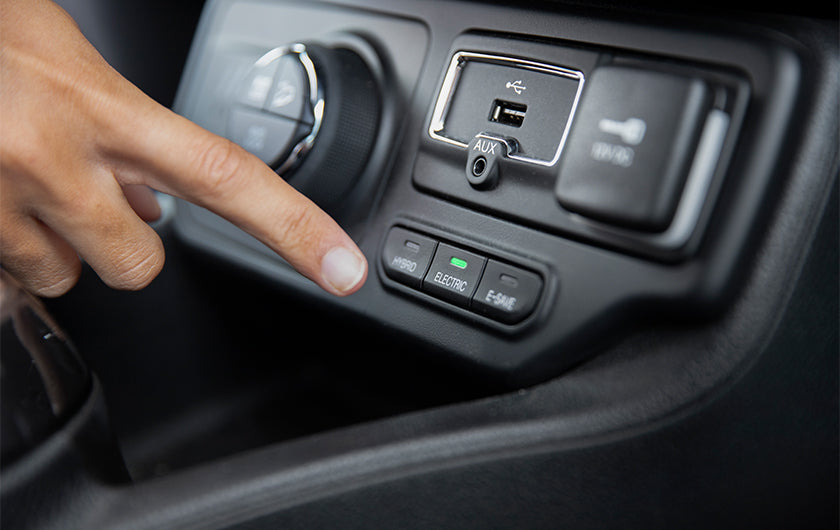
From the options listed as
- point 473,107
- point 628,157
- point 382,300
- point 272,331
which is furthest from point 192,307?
point 628,157

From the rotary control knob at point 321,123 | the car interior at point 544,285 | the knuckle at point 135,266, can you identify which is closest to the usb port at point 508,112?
the car interior at point 544,285

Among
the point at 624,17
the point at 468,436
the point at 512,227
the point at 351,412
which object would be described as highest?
the point at 624,17

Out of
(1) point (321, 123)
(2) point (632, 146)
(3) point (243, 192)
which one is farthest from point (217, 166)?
(2) point (632, 146)

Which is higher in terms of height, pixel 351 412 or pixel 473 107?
pixel 473 107

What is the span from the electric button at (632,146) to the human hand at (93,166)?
17cm

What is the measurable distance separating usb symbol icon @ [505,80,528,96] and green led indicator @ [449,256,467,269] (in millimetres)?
116

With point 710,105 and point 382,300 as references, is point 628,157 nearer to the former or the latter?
point 710,105

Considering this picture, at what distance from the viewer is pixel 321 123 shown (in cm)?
56

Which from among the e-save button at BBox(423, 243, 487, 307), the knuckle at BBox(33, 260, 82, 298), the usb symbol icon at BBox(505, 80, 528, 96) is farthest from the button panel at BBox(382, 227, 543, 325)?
the knuckle at BBox(33, 260, 82, 298)

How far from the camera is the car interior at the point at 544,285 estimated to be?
368 mm

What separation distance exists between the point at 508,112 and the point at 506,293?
0.12 metres

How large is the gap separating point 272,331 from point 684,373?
46 centimetres

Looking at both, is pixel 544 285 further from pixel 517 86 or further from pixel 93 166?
pixel 93 166

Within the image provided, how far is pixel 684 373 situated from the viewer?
16.1 inches
